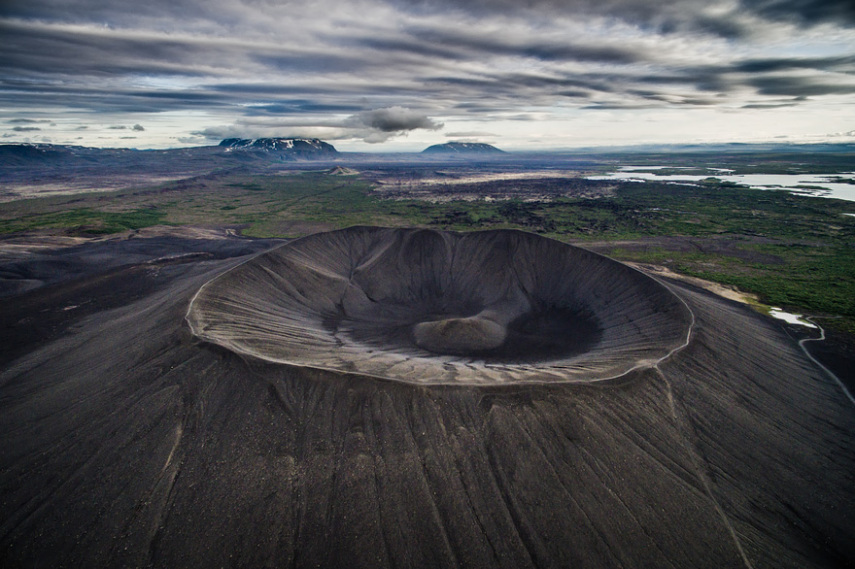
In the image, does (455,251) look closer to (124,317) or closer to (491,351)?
(491,351)

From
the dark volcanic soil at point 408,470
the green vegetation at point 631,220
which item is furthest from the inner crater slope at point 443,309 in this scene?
the green vegetation at point 631,220

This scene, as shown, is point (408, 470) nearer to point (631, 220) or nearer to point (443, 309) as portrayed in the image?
point (443, 309)

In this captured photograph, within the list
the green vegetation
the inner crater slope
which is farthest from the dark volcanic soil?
the green vegetation

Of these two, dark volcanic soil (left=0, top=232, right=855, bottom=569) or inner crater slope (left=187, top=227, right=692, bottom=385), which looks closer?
dark volcanic soil (left=0, top=232, right=855, bottom=569)

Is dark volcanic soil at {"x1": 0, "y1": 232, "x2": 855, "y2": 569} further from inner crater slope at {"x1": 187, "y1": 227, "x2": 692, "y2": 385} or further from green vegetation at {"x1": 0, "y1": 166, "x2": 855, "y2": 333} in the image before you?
green vegetation at {"x1": 0, "y1": 166, "x2": 855, "y2": 333}

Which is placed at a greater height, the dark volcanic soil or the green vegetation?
the green vegetation

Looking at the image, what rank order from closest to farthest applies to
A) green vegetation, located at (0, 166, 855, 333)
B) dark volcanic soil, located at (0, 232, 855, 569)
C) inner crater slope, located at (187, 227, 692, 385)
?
dark volcanic soil, located at (0, 232, 855, 569), inner crater slope, located at (187, 227, 692, 385), green vegetation, located at (0, 166, 855, 333)
